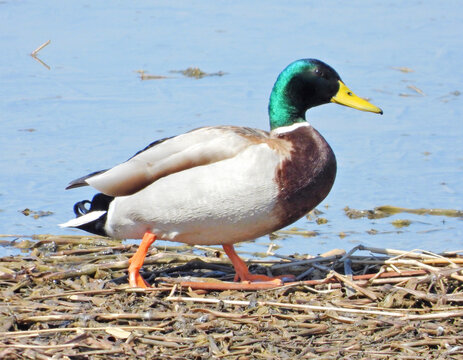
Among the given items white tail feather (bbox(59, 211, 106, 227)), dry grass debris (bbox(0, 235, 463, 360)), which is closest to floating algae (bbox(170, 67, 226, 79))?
dry grass debris (bbox(0, 235, 463, 360))

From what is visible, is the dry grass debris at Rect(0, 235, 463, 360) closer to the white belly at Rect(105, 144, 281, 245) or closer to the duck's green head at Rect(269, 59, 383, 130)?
the white belly at Rect(105, 144, 281, 245)

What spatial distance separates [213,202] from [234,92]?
156 inches

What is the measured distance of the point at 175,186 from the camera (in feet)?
17.2

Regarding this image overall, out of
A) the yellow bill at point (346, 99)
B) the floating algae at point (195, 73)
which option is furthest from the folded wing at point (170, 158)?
the floating algae at point (195, 73)

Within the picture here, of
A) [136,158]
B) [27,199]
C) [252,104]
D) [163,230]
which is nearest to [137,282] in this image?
[163,230]

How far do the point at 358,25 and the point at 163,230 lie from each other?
607 centimetres

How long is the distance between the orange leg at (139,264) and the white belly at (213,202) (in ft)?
0.16

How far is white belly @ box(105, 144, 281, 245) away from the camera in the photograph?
510cm

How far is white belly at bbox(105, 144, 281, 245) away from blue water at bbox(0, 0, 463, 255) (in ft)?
4.44

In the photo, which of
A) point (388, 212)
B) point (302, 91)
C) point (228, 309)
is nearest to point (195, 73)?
point (388, 212)

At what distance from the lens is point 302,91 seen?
558 cm

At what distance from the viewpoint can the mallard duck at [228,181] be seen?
5.12 meters

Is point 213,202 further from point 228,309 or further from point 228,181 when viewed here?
point 228,309

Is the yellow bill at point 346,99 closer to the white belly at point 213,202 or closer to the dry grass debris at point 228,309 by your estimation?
the white belly at point 213,202
